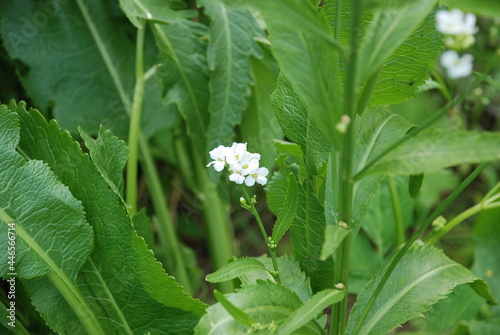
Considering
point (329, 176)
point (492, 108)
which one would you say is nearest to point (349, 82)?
point (329, 176)

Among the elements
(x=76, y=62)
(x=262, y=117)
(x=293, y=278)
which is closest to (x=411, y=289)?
(x=293, y=278)

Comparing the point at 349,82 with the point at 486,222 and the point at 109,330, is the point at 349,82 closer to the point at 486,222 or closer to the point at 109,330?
the point at 109,330

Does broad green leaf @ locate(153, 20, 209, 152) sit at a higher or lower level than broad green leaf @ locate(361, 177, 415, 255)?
higher

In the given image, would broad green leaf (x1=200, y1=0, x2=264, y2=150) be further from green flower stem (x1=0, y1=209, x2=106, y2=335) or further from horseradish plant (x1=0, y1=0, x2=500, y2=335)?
green flower stem (x1=0, y1=209, x2=106, y2=335)

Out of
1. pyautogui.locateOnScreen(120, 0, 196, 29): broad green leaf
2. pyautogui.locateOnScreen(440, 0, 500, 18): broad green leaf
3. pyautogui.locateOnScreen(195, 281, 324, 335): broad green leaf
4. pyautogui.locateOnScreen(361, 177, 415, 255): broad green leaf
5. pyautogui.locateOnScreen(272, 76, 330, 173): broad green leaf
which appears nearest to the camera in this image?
pyautogui.locateOnScreen(440, 0, 500, 18): broad green leaf

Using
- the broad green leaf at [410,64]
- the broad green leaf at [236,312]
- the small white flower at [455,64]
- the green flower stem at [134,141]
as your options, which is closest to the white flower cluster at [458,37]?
the small white flower at [455,64]

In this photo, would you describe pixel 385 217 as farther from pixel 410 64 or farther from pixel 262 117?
pixel 410 64

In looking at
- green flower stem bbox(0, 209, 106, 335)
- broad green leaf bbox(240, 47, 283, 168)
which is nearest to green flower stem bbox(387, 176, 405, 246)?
broad green leaf bbox(240, 47, 283, 168)
